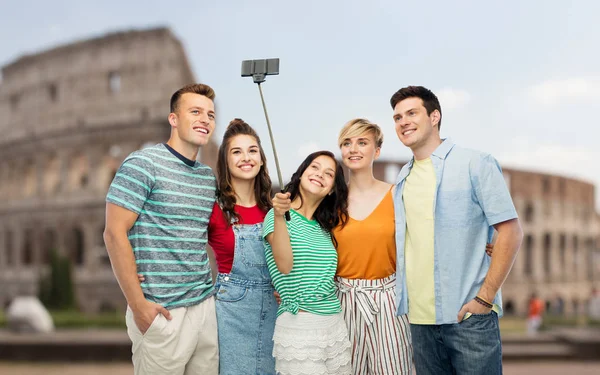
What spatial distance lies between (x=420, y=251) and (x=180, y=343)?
55.6 inches

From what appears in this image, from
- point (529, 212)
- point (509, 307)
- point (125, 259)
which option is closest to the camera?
point (125, 259)

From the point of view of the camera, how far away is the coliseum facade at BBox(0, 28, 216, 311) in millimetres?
22000

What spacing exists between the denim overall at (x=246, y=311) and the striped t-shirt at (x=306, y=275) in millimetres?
128

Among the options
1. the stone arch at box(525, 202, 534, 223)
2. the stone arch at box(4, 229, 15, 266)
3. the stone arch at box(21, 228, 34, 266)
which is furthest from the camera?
the stone arch at box(525, 202, 534, 223)

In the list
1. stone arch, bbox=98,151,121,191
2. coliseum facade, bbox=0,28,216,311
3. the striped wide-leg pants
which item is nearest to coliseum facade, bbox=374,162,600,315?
coliseum facade, bbox=0,28,216,311

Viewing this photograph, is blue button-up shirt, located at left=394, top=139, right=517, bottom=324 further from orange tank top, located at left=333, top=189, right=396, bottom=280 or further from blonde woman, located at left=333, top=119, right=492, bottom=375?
orange tank top, located at left=333, top=189, right=396, bottom=280

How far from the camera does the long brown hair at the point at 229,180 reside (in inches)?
132

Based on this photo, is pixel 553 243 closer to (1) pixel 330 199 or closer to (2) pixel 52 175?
(2) pixel 52 175

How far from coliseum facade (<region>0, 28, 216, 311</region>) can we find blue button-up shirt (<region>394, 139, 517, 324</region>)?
61.2 ft

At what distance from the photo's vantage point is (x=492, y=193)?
3.04 m

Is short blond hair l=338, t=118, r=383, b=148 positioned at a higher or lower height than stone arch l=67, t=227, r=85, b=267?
higher

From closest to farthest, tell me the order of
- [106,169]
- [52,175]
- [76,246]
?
[106,169] → [76,246] → [52,175]

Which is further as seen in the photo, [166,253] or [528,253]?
[528,253]

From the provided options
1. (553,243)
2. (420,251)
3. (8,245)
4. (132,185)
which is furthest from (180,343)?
(553,243)
